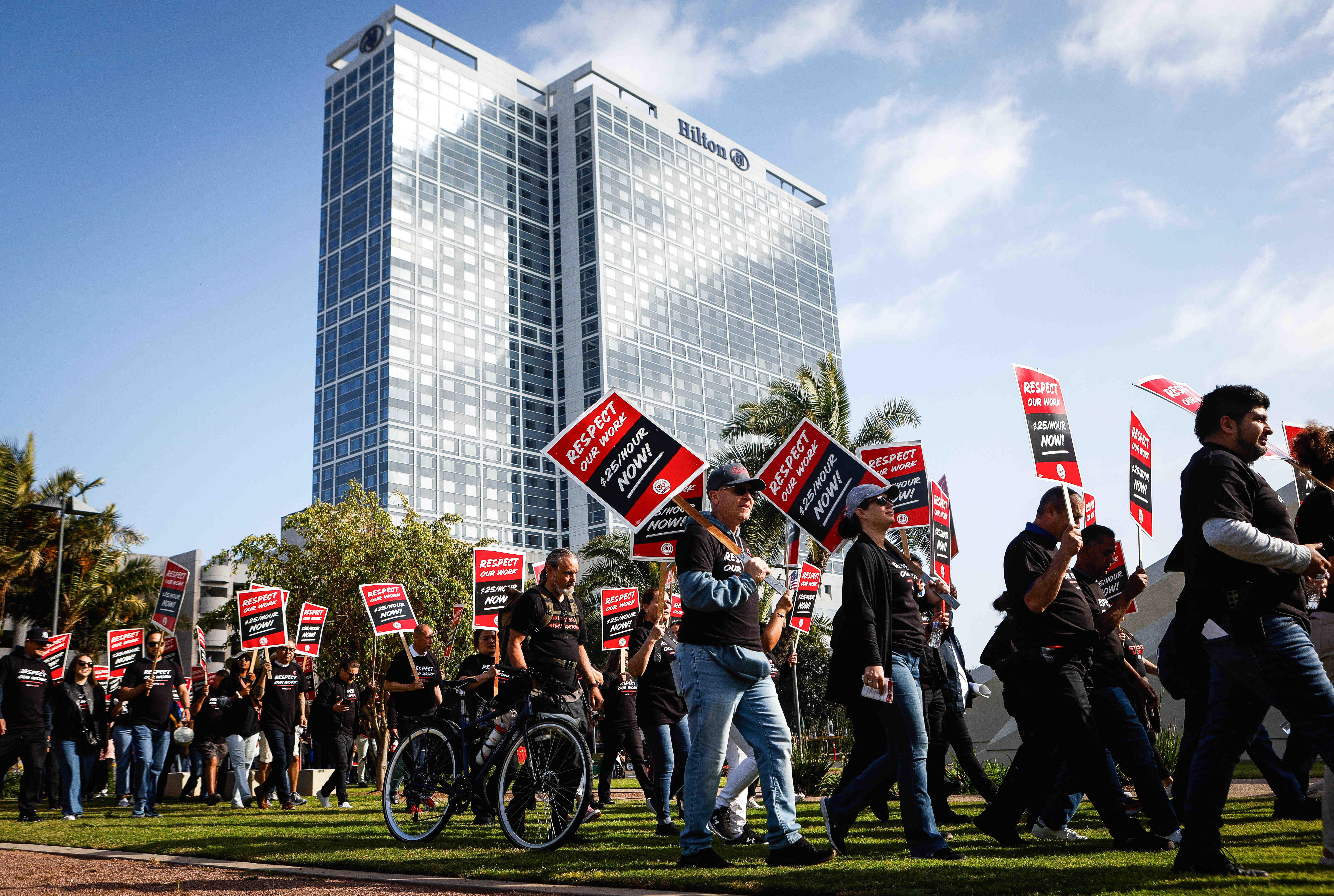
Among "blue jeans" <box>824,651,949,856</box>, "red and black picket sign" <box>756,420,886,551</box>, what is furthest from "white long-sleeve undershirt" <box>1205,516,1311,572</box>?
"red and black picket sign" <box>756,420,886,551</box>

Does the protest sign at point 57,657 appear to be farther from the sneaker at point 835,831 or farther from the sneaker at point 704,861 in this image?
the sneaker at point 835,831

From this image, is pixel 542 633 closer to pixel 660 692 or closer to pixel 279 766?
pixel 660 692

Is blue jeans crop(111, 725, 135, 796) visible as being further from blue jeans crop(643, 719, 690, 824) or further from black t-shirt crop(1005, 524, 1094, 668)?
black t-shirt crop(1005, 524, 1094, 668)

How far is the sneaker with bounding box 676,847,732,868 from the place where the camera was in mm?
5160

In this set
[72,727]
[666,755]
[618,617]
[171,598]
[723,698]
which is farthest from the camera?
[171,598]

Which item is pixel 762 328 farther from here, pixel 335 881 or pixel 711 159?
pixel 335 881

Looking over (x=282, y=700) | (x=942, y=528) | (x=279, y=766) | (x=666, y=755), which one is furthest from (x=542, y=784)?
(x=942, y=528)

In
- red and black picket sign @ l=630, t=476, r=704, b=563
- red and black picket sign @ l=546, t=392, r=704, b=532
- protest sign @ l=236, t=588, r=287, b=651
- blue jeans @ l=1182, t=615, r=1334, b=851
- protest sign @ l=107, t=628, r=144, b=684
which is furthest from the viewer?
protest sign @ l=107, t=628, r=144, b=684

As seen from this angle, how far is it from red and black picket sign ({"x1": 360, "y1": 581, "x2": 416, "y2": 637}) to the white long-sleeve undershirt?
13.4 m

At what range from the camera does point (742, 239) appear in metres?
127

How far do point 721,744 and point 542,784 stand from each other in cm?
160

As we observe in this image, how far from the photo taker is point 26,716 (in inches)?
423

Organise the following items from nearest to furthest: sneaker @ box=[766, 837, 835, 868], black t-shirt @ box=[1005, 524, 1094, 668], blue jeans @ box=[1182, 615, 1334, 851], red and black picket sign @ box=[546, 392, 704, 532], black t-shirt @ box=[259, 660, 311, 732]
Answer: blue jeans @ box=[1182, 615, 1334, 851] < sneaker @ box=[766, 837, 835, 868] < black t-shirt @ box=[1005, 524, 1094, 668] < red and black picket sign @ box=[546, 392, 704, 532] < black t-shirt @ box=[259, 660, 311, 732]

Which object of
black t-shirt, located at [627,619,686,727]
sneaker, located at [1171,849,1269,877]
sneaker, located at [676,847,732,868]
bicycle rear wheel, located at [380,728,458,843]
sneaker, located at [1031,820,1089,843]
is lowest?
sneaker, located at [1031,820,1089,843]
